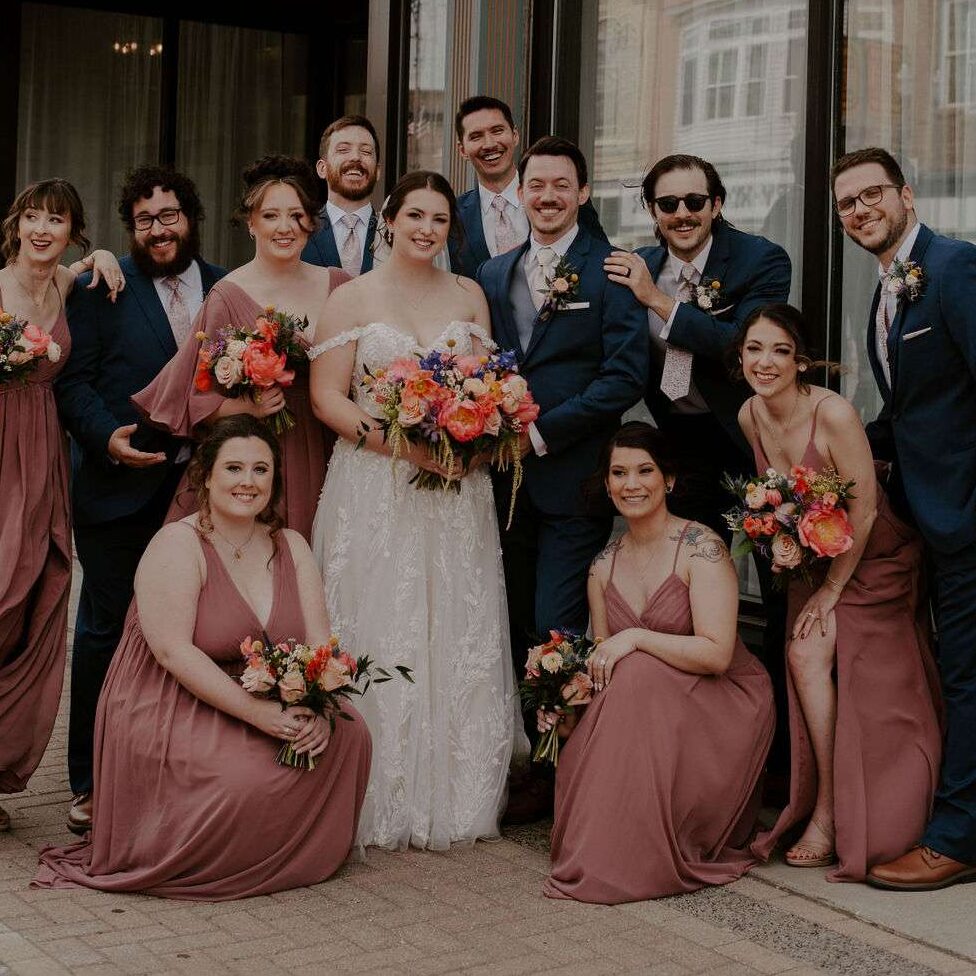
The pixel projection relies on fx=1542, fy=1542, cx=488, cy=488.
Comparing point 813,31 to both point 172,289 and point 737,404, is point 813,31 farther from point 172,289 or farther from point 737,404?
point 172,289

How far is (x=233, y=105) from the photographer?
1212 centimetres

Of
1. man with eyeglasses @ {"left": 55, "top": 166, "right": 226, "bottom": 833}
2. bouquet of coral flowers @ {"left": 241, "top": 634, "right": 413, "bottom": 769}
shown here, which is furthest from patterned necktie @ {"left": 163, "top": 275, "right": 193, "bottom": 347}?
bouquet of coral flowers @ {"left": 241, "top": 634, "right": 413, "bottom": 769}

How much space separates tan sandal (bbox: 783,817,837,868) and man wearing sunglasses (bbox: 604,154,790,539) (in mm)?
1233

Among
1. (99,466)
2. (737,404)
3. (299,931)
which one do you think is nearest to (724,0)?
(737,404)

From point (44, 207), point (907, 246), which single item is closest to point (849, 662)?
point (907, 246)

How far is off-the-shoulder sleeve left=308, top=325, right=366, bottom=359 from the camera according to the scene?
5406mm

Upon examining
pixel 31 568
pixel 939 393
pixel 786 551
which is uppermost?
pixel 939 393

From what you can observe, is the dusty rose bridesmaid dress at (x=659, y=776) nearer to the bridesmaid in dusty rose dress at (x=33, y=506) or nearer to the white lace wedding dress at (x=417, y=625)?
the white lace wedding dress at (x=417, y=625)

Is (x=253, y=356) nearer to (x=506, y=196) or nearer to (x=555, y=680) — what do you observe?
(x=555, y=680)

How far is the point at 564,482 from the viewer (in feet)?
18.4

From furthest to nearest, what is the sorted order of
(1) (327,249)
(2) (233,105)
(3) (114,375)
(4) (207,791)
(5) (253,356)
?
(2) (233,105) → (1) (327,249) → (3) (114,375) → (5) (253,356) → (4) (207,791)

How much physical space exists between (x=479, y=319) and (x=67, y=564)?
5.71 feet

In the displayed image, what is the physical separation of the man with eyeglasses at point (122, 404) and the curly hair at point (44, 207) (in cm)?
23

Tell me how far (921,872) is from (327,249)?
10.9ft
